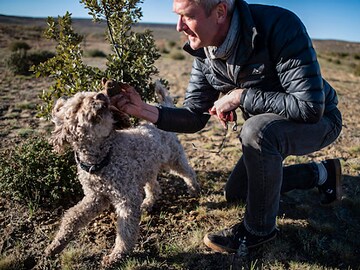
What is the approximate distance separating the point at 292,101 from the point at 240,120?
5631 mm

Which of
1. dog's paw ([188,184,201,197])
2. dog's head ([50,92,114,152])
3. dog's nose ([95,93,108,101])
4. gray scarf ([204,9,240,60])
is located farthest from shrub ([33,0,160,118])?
dog's paw ([188,184,201,197])

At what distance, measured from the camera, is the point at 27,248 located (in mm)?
3215

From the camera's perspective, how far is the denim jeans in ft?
9.20

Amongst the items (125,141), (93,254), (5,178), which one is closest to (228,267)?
(93,254)

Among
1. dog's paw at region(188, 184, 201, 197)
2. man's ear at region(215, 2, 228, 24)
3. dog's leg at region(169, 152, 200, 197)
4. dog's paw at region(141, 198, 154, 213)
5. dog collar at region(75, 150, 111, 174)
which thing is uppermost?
man's ear at region(215, 2, 228, 24)

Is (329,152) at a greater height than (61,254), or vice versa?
→ (329,152)

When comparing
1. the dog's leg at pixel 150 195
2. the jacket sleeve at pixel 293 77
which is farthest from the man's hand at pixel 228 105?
the dog's leg at pixel 150 195

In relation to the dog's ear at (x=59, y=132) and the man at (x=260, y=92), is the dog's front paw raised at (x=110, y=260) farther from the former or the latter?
the dog's ear at (x=59, y=132)

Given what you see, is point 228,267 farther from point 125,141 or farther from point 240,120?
point 240,120

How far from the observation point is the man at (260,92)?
2688 millimetres

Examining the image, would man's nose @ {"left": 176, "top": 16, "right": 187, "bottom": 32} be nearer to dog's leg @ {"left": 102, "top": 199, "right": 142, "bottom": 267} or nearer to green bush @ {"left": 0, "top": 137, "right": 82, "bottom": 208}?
dog's leg @ {"left": 102, "top": 199, "right": 142, "bottom": 267}

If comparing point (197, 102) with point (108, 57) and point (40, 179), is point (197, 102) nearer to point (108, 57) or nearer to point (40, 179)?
point (108, 57)

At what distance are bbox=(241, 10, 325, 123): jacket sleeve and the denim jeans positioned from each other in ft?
0.48

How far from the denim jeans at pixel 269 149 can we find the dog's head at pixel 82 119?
4.32ft
